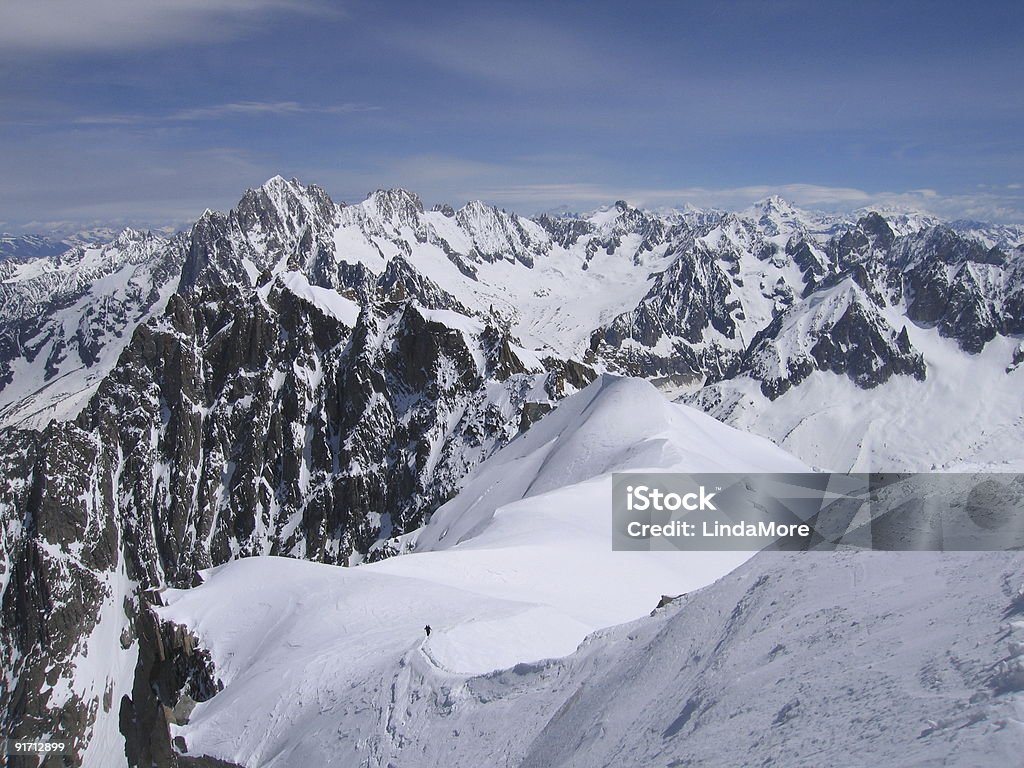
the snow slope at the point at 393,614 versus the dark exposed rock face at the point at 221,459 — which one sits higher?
the snow slope at the point at 393,614

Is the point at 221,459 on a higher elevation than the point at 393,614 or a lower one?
lower

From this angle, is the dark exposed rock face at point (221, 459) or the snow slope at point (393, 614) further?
the dark exposed rock face at point (221, 459)

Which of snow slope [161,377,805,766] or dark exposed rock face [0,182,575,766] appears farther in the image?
dark exposed rock face [0,182,575,766]

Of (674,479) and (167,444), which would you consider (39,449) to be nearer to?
(167,444)

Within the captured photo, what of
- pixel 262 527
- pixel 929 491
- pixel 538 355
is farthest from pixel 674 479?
pixel 262 527

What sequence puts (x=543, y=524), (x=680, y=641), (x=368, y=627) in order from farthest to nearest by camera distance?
1. (x=543, y=524)
2. (x=368, y=627)
3. (x=680, y=641)

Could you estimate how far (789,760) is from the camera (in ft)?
33.2

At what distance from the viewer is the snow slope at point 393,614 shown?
21859 millimetres

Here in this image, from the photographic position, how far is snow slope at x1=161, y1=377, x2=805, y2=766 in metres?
21.9

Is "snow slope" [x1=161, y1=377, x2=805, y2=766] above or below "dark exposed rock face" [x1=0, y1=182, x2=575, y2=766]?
above

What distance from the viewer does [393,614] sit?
28781 millimetres

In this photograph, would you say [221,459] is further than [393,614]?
Yes

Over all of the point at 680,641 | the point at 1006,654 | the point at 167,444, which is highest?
the point at 1006,654

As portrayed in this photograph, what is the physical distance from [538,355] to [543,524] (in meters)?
113
